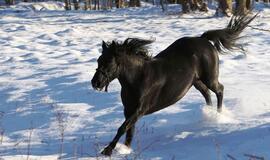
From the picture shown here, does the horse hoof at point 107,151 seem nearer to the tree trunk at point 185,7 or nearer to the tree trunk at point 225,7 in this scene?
the tree trunk at point 225,7

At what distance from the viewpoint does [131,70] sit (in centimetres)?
567

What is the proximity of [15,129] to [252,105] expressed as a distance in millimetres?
3232

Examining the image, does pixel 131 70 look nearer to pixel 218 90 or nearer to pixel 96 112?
pixel 218 90

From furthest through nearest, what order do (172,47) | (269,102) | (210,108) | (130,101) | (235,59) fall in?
(235,59) → (269,102) → (210,108) → (172,47) → (130,101)

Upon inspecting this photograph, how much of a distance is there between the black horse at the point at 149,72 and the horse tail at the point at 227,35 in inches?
7.4

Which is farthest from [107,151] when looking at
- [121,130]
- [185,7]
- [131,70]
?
[185,7]

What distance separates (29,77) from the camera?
1030 cm

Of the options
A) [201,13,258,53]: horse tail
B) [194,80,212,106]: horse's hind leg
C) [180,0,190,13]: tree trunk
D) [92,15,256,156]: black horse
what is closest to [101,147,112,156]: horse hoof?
[92,15,256,156]: black horse

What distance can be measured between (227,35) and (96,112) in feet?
7.01

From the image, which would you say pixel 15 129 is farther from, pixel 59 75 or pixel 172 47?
pixel 59 75

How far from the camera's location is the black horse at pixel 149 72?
18.1 feet

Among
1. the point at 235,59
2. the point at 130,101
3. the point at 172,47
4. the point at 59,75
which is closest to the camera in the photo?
the point at 130,101

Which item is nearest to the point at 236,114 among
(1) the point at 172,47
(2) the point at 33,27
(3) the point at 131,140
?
(1) the point at 172,47

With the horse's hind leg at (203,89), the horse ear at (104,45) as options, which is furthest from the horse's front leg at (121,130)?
the horse's hind leg at (203,89)
